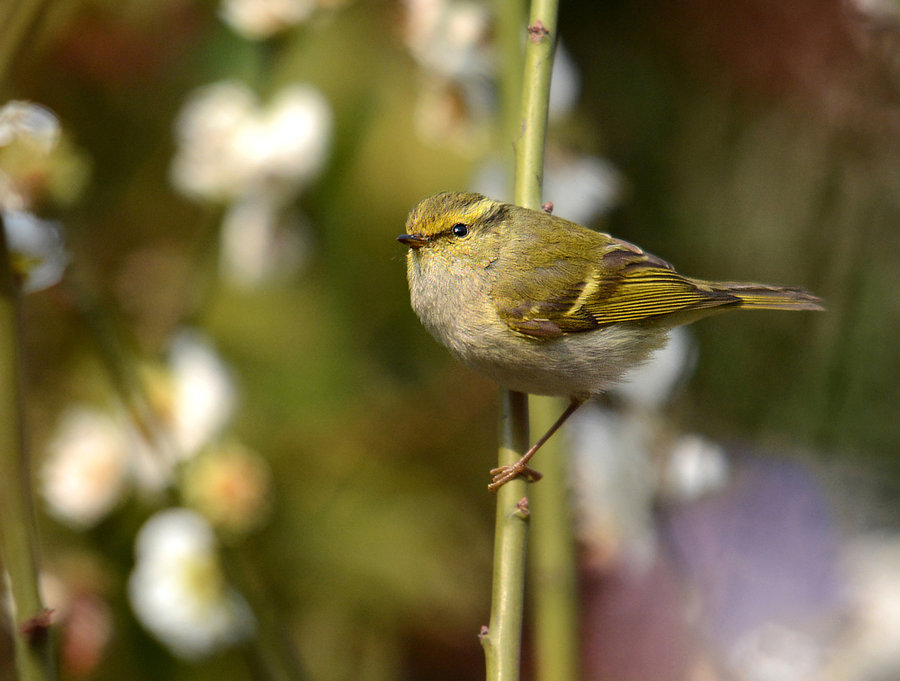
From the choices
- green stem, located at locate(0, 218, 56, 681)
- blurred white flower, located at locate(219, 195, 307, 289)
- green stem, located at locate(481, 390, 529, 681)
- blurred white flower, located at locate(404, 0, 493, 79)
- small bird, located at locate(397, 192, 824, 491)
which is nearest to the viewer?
green stem, located at locate(0, 218, 56, 681)

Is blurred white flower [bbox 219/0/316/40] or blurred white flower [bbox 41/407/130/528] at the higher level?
blurred white flower [bbox 219/0/316/40]

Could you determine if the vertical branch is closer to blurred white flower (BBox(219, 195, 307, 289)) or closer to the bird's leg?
the bird's leg

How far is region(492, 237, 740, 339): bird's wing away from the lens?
1142mm

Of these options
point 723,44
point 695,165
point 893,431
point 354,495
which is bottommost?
point 354,495

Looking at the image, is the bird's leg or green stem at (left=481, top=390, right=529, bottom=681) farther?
the bird's leg

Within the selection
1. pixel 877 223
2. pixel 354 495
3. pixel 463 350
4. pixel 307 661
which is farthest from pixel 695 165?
pixel 307 661

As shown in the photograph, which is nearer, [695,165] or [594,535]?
[594,535]

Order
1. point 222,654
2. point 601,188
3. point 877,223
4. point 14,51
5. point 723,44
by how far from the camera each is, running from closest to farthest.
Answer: point 14,51, point 877,223, point 601,188, point 222,654, point 723,44

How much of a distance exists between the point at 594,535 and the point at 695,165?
730 mm

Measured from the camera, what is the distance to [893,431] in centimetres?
153

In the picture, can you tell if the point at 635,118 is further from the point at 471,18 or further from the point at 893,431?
the point at 893,431

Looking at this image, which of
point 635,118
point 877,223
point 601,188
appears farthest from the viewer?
point 635,118

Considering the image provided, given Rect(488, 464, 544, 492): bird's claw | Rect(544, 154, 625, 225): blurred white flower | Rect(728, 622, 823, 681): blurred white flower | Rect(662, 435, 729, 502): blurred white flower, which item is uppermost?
Rect(544, 154, 625, 225): blurred white flower

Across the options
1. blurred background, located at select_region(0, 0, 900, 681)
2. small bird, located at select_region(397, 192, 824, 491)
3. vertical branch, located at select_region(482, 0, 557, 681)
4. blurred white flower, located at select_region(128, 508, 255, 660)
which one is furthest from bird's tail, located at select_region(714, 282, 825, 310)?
blurred white flower, located at select_region(128, 508, 255, 660)
